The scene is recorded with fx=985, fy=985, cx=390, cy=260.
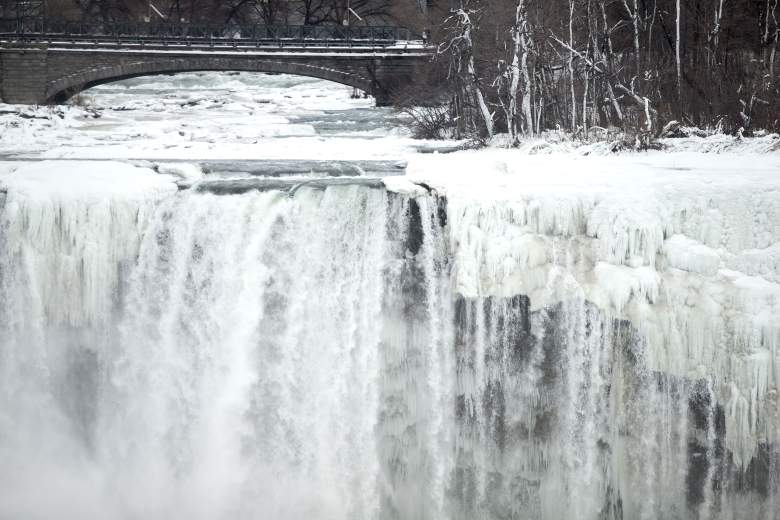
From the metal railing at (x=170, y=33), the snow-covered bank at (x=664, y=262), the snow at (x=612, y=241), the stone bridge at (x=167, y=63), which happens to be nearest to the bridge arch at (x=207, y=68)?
the stone bridge at (x=167, y=63)

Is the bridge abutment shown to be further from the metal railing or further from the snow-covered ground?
the snow-covered ground

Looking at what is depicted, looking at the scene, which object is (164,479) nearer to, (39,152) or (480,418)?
(480,418)

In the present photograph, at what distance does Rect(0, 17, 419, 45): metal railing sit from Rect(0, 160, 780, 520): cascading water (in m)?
22.0

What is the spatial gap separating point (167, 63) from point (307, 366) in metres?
23.6

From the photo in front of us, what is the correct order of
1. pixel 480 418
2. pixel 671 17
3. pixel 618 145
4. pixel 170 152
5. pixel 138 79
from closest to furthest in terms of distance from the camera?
pixel 480 418
pixel 618 145
pixel 170 152
pixel 671 17
pixel 138 79

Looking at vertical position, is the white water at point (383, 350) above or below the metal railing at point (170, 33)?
below

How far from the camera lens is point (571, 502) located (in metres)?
9.95

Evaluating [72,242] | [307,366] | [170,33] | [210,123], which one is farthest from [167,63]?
[307,366]

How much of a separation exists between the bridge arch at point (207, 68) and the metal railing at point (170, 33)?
790mm

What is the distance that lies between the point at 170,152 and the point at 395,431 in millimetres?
8105

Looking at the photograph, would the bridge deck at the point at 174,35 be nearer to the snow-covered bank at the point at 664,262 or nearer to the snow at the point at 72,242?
the snow at the point at 72,242

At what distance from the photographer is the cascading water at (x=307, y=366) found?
32.8 ft

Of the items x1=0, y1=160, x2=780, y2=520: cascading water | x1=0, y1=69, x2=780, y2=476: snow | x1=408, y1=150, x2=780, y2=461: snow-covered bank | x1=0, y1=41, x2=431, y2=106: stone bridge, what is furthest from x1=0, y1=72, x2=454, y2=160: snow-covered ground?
x1=408, y1=150, x2=780, y2=461: snow-covered bank

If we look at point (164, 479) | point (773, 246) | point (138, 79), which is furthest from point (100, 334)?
point (138, 79)
